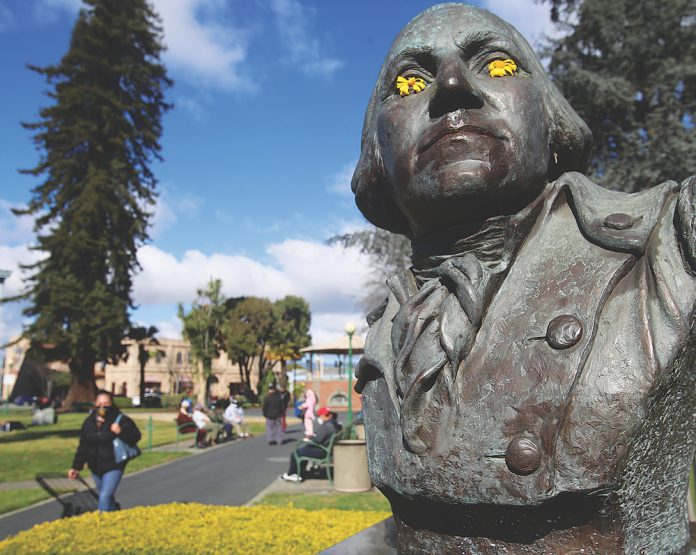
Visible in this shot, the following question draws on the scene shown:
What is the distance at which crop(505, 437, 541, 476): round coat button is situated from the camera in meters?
1.42

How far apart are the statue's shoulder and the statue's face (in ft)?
0.40

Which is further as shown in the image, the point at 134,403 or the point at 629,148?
the point at 134,403

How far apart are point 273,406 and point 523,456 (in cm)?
1435

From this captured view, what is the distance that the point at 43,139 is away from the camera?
31.3 m

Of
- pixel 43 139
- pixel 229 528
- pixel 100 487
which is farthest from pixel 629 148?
pixel 43 139

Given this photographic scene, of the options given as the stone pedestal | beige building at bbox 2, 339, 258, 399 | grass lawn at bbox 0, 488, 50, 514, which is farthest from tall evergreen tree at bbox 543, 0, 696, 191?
beige building at bbox 2, 339, 258, 399

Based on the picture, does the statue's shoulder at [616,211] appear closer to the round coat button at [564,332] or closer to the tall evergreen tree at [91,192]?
the round coat button at [564,332]

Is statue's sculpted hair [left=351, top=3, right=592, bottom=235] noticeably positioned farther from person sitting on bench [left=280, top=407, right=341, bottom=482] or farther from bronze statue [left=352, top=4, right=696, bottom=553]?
person sitting on bench [left=280, top=407, right=341, bottom=482]

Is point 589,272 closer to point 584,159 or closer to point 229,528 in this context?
point 584,159

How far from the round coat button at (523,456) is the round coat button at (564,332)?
0.26 m

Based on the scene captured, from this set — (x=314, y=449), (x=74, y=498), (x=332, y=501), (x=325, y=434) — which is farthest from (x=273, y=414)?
(x=74, y=498)

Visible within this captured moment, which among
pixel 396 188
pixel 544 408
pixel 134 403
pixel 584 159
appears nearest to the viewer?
pixel 544 408

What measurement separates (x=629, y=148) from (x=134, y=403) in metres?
38.7

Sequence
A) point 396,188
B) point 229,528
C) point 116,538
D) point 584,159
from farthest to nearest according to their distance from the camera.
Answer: point 229,528 → point 116,538 → point 584,159 → point 396,188
